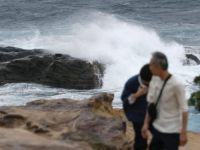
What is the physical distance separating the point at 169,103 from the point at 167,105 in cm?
3

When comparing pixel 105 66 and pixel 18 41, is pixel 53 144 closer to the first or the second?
pixel 105 66

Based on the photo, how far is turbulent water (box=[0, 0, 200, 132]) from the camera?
34.5ft

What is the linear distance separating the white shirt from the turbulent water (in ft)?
15.2

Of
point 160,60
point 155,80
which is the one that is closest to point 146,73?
point 155,80

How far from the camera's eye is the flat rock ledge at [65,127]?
8.95 ft

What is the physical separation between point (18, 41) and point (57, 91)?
12.8 metres

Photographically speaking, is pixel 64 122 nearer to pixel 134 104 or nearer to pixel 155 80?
pixel 134 104

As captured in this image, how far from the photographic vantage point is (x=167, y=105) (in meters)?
2.46

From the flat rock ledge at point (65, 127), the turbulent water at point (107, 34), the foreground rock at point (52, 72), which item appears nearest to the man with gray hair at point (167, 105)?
the flat rock ledge at point (65, 127)

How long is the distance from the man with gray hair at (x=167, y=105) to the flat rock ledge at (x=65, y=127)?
0.75m

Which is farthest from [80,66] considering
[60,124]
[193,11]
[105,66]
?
[193,11]

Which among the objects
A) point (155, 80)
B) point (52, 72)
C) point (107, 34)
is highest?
point (107, 34)

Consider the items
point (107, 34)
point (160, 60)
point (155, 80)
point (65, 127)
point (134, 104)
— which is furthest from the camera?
point (107, 34)

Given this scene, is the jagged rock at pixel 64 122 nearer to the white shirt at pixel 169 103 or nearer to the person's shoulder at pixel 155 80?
the white shirt at pixel 169 103
